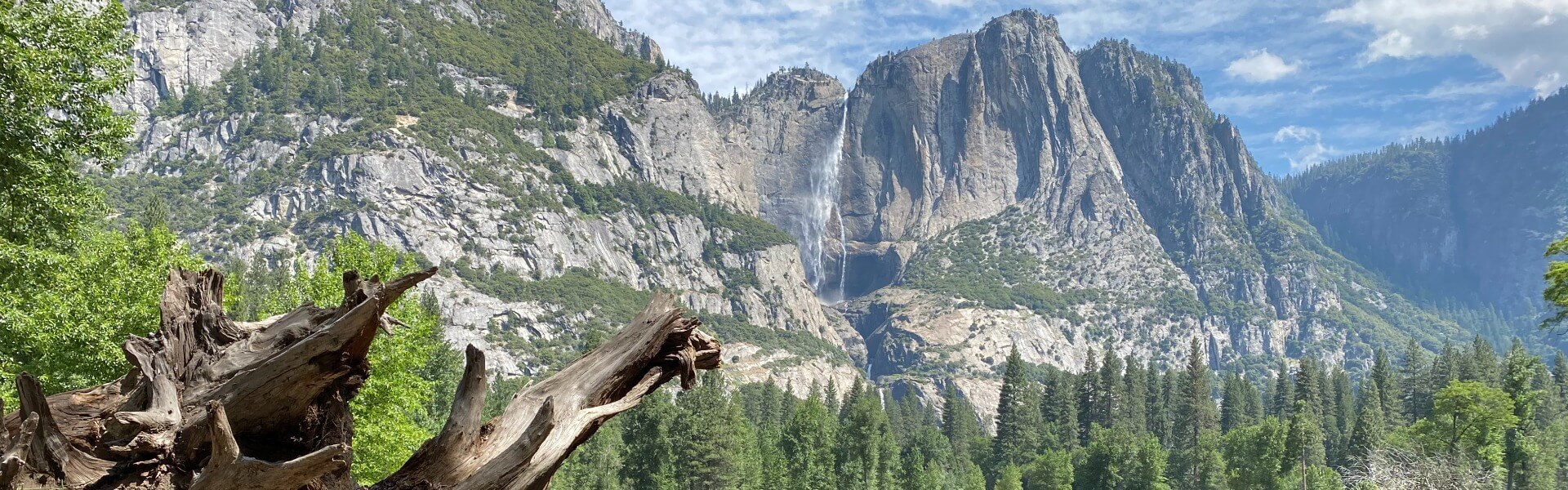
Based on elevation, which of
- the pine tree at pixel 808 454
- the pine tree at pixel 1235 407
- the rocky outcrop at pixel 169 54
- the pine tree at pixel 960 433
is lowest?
the pine tree at pixel 960 433

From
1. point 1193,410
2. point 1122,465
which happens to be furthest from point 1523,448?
point 1193,410

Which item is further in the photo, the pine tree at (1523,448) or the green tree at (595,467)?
the green tree at (595,467)

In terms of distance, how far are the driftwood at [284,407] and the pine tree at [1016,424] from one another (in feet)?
294

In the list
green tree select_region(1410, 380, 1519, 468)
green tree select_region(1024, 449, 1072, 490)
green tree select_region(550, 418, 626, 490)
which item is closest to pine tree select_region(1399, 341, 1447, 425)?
green tree select_region(1024, 449, 1072, 490)

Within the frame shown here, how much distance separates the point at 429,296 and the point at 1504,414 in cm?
6329

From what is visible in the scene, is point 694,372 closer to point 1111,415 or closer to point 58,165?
point 58,165

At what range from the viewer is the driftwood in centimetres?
590

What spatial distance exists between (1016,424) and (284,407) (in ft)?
317

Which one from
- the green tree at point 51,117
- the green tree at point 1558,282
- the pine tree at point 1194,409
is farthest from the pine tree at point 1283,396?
the green tree at point 51,117

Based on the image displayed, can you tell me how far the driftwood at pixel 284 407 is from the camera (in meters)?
5.90

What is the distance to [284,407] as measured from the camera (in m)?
6.42

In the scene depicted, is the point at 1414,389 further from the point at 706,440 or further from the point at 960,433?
the point at 706,440

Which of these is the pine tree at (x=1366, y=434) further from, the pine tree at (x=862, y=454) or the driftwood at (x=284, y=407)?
the driftwood at (x=284, y=407)

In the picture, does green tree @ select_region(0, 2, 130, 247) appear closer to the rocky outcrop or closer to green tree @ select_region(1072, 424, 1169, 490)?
green tree @ select_region(1072, 424, 1169, 490)
